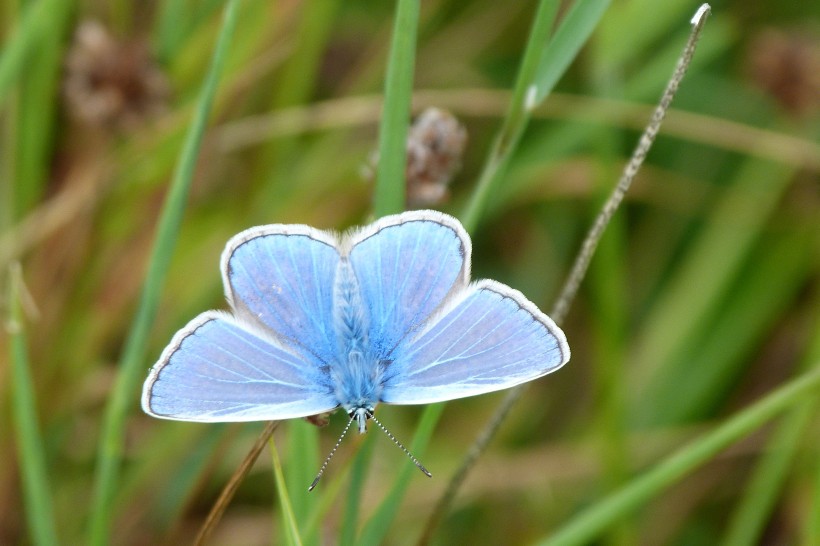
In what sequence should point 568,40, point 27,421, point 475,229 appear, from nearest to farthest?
point 568,40
point 27,421
point 475,229

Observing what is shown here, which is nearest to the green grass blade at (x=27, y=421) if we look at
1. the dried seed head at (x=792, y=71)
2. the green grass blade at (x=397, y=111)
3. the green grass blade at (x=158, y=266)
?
the green grass blade at (x=158, y=266)

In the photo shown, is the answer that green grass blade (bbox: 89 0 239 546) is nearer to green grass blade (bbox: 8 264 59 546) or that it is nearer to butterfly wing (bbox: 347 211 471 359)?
green grass blade (bbox: 8 264 59 546)

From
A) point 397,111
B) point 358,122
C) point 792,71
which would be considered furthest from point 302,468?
point 792,71

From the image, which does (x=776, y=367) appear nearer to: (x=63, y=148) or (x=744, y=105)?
(x=744, y=105)

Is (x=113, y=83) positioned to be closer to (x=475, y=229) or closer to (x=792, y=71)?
(x=475, y=229)

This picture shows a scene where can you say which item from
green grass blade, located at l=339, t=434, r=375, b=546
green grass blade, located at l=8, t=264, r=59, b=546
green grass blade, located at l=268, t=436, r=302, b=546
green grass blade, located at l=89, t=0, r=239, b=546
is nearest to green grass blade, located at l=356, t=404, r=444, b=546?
green grass blade, located at l=339, t=434, r=375, b=546

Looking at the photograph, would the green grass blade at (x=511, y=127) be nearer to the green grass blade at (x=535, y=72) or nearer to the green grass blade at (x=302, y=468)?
the green grass blade at (x=535, y=72)

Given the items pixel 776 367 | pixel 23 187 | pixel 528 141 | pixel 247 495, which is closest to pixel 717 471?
pixel 776 367
